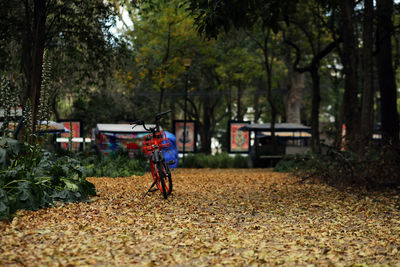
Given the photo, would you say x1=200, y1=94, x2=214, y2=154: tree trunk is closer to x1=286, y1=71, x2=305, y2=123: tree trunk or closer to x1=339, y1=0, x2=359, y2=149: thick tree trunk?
x1=286, y1=71, x2=305, y2=123: tree trunk

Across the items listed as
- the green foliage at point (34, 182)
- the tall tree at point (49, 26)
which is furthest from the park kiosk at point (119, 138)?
the green foliage at point (34, 182)

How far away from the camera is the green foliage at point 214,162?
25156 millimetres

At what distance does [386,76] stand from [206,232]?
1197cm

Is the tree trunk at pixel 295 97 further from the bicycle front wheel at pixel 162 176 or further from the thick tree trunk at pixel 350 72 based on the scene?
the bicycle front wheel at pixel 162 176

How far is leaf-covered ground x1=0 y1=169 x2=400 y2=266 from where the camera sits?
502 centimetres

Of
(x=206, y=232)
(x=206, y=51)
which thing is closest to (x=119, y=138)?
(x=206, y=51)

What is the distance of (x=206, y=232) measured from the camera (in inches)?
252

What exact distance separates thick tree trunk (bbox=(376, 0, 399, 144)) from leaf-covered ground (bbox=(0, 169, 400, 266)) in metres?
6.47

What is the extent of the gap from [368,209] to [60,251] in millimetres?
5704

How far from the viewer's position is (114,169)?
15.7 metres

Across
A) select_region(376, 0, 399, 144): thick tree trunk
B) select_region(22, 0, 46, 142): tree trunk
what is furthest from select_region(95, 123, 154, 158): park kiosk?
select_region(376, 0, 399, 144): thick tree trunk

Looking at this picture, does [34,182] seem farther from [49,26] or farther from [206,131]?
[206,131]

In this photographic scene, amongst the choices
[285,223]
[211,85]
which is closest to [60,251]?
[285,223]

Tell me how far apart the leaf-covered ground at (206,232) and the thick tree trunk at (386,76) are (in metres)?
6.47
